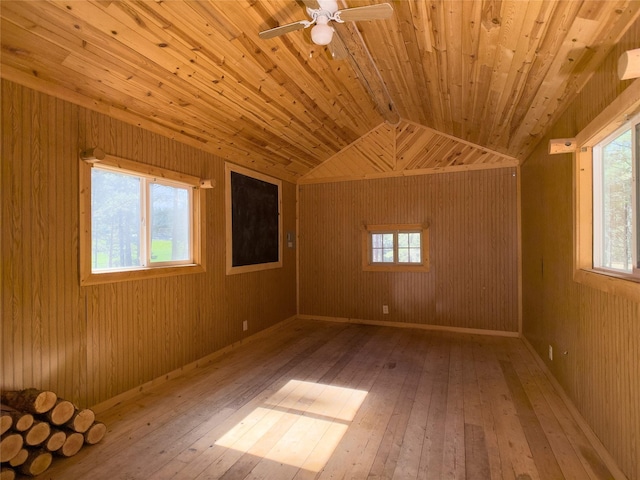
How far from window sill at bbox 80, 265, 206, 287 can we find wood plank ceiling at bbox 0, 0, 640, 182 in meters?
1.43

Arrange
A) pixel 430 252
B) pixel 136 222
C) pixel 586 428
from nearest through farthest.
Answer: pixel 586 428 < pixel 136 222 < pixel 430 252

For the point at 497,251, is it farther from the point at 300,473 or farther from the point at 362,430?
the point at 300,473

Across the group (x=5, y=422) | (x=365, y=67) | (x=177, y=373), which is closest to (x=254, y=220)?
(x=177, y=373)

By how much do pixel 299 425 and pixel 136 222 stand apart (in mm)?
2417

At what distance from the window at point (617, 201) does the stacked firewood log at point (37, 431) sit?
12.2ft

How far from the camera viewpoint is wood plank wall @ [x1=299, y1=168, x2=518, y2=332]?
477cm

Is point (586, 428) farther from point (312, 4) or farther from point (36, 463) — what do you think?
point (36, 463)

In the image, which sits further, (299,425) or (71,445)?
(299,425)

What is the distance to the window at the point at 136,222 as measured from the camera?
2.67 m

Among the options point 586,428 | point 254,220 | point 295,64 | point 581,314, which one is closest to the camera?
point 586,428

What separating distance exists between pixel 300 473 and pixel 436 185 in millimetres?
4430

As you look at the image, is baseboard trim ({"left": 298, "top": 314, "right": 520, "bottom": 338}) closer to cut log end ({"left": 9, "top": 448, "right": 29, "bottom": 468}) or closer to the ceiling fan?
cut log end ({"left": 9, "top": 448, "right": 29, "bottom": 468})

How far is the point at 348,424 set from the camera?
8.06ft

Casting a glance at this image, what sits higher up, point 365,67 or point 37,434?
point 365,67
